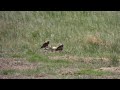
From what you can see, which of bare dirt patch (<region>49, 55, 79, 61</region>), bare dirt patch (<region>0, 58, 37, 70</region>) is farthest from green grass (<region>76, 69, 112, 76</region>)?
bare dirt patch (<region>49, 55, 79, 61</region>)

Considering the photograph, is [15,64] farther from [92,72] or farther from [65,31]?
[65,31]

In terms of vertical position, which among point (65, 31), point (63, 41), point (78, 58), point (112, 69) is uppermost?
point (65, 31)

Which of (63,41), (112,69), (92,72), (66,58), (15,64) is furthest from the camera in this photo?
(63,41)

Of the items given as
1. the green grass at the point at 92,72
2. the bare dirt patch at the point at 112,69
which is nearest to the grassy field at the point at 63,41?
the green grass at the point at 92,72

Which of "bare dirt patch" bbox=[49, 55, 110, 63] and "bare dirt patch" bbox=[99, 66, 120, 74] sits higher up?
"bare dirt patch" bbox=[49, 55, 110, 63]

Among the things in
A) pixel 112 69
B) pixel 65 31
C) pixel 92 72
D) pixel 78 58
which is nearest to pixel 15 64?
pixel 78 58

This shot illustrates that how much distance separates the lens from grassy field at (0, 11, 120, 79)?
36.6 feet

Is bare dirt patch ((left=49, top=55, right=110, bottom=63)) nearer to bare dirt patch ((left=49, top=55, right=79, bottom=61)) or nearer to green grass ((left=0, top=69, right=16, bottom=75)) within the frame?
bare dirt patch ((left=49, top=55, right=79, bottom=61))

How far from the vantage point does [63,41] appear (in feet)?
54.0

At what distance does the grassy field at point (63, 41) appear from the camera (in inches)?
439

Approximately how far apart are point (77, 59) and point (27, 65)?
2.12m
